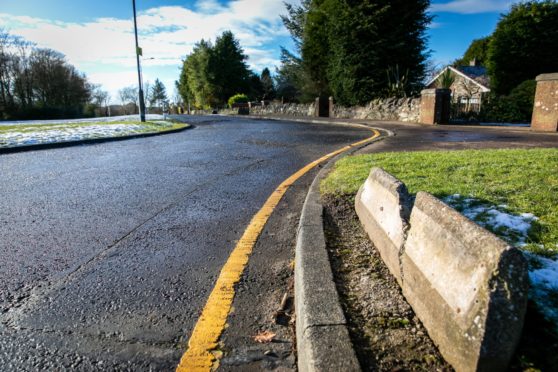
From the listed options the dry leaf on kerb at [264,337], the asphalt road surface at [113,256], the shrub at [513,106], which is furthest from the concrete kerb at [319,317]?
the shrub at [513,106]

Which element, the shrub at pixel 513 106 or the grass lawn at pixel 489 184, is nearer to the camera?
the grass lawn at pixel 489 184

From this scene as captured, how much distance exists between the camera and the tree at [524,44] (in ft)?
56.9

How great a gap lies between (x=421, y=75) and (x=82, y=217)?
2235 cm

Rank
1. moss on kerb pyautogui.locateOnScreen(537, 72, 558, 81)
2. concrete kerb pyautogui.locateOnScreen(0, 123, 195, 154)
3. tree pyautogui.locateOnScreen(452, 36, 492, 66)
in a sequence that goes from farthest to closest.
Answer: tree pyautogui.locateOnScreen(452, 36, 492, 66) → moss on kerb pyautogui.locateOnScreen(537, 72, 558, 81) → concrete kerb pyautogui.locateOnScreen(0, 123, 195, 154)

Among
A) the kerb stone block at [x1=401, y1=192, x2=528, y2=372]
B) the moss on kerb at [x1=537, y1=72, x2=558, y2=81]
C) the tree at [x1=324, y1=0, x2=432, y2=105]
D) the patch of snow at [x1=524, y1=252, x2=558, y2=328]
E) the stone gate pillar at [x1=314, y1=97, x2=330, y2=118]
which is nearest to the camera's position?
the kerb stone block at [x1=401, y1=192, x2=528, y2=372]

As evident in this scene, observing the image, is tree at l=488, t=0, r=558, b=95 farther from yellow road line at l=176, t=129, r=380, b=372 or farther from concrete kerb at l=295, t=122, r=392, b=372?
concrete kerb at l=295, t=122, r=392, b=372

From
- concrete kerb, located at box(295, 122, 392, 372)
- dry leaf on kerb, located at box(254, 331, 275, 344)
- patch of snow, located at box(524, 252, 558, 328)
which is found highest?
patch of snow, located at box(524, 252, 558, 328)

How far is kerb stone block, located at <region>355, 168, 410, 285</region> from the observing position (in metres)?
2.07

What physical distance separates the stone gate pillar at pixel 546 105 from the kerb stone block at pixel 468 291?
11.9 meters

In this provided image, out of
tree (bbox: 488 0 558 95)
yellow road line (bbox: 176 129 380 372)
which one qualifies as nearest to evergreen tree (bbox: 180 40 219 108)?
tree (bbox: 488 0 558 95)

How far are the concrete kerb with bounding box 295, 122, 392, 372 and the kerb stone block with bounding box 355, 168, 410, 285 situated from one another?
0.37m

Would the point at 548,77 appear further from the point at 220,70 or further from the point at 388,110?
the point at 220,70

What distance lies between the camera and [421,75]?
72.1 feet

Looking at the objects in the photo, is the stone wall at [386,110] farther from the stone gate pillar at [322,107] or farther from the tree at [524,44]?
the tree at [524,44]
